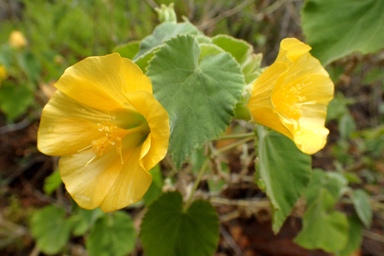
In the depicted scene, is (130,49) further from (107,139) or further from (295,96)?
(295,96)

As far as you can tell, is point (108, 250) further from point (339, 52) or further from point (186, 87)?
point (339, 52)

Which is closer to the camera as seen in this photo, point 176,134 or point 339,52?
point 176,134

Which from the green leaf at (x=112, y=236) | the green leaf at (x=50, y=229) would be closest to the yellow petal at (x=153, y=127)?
the green leaf at (x=112, y=236)

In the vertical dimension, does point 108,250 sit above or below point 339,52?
below

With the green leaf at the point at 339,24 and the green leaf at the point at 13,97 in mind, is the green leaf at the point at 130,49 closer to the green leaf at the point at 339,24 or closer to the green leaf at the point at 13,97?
the green leaf at the point at 339,24

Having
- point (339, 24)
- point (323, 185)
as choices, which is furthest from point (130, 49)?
point (323, 185)

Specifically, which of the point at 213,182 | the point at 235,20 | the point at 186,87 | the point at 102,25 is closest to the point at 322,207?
the point at 213,182
